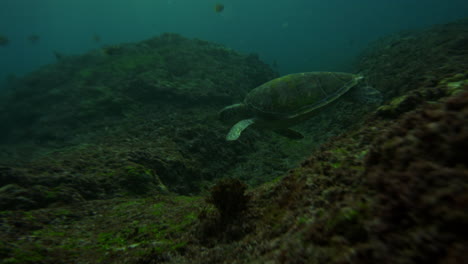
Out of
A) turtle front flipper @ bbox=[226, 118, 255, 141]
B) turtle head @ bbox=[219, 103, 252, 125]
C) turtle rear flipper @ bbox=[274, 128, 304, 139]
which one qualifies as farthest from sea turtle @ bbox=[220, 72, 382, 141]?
turtle rear flipper @ bbox=[274, 128, 304, 139]

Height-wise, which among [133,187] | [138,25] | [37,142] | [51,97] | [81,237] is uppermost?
[138,25]

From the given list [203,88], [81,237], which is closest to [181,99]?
[203,88]

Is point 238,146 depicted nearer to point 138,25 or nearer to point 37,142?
point 37,142

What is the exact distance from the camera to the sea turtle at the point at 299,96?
554 centimetres

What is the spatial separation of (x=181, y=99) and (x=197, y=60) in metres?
4.90

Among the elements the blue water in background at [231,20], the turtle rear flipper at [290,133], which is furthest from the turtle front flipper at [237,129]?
the blue water in background at [231,20]

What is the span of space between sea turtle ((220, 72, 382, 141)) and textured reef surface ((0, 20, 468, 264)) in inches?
41.4

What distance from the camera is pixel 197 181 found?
17.6 feet

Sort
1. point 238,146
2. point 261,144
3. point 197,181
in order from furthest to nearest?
1. point 261,144
2. point 238,146
3. point 197,181

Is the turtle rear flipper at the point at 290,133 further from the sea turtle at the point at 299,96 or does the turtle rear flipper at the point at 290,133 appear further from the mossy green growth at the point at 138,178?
the mossy green growth at the point at 138,178

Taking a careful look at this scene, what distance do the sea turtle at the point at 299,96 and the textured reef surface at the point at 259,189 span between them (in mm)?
1051

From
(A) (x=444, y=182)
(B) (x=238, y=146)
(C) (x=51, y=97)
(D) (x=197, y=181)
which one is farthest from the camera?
(C) (x=51, y=97)

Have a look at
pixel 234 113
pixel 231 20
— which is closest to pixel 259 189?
pixel 234 113

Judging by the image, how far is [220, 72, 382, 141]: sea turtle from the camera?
5543 millimetres
